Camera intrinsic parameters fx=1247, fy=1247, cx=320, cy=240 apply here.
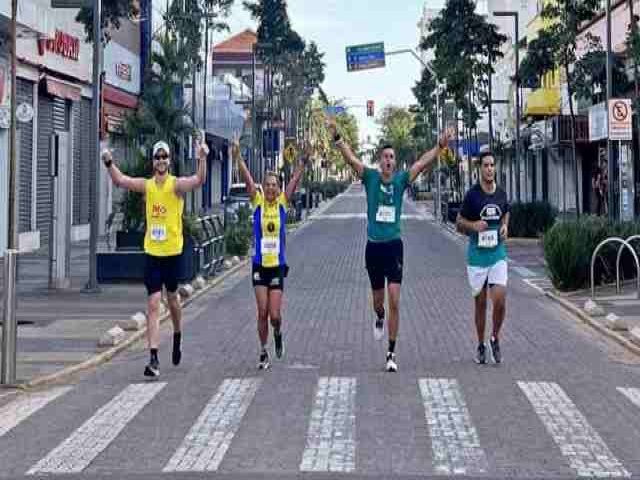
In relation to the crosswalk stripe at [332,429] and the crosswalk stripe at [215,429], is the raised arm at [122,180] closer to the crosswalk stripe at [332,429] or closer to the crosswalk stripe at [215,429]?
the crosswalk stripe at [215,429]

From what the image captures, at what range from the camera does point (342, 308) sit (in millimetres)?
17984

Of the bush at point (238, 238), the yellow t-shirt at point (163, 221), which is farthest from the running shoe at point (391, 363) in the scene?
the bush at point (238, 238)

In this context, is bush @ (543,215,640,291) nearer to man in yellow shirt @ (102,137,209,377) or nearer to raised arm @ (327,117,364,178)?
raised arm @ (327,117,364,178)

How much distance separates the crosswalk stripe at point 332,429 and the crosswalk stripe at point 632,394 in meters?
2.31

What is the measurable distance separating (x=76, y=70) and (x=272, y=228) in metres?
27.8

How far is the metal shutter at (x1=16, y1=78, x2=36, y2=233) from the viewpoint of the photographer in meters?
32.7

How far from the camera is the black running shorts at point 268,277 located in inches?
477

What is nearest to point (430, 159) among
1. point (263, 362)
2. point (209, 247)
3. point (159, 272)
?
point (263, 362)

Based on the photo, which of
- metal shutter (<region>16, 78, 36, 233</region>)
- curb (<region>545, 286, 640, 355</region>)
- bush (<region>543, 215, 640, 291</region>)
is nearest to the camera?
curb (<region>545, 286, 640, 355</region>)

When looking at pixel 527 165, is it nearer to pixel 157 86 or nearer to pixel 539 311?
pixel 157 86

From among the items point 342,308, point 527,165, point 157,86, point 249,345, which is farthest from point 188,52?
point 527,165

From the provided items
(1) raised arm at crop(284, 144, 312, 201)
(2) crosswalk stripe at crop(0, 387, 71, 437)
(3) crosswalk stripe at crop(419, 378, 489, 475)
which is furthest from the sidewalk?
(3) crosswalk stripe at crop(419, 378, 489, 475)

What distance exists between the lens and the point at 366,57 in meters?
48.2

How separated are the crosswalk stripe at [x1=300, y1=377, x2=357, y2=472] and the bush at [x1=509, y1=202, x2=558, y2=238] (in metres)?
26.8
